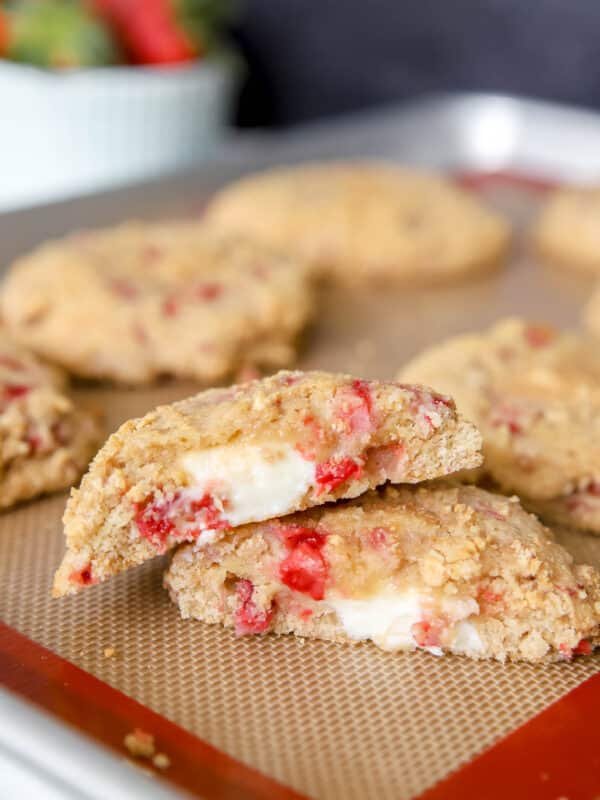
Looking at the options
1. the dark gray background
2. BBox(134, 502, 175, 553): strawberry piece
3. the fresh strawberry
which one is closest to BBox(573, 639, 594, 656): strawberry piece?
BBox(134, 502, 175, 553): strawberry piece

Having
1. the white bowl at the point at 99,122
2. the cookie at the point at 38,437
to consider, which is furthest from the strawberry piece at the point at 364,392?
the white bowl at the point at 99,122

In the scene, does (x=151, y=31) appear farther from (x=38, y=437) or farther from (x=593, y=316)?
(x=38, y=437)

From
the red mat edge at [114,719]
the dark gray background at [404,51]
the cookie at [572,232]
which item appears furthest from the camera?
the dark gray background at [404,51]

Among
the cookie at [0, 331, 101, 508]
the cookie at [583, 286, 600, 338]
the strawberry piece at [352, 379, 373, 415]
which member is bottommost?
the cookie at [0, 331, 101, 508]

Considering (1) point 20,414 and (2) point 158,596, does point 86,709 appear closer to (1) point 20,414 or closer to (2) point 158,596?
(2) point 158,596

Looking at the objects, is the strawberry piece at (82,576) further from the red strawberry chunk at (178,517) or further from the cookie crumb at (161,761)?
the cookie crumb at (161,761)

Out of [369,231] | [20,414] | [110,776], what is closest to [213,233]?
[369,231]

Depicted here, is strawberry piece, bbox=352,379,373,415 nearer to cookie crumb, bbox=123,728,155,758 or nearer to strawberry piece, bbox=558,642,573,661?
strawberry piece, bbox=558,642,573,661
